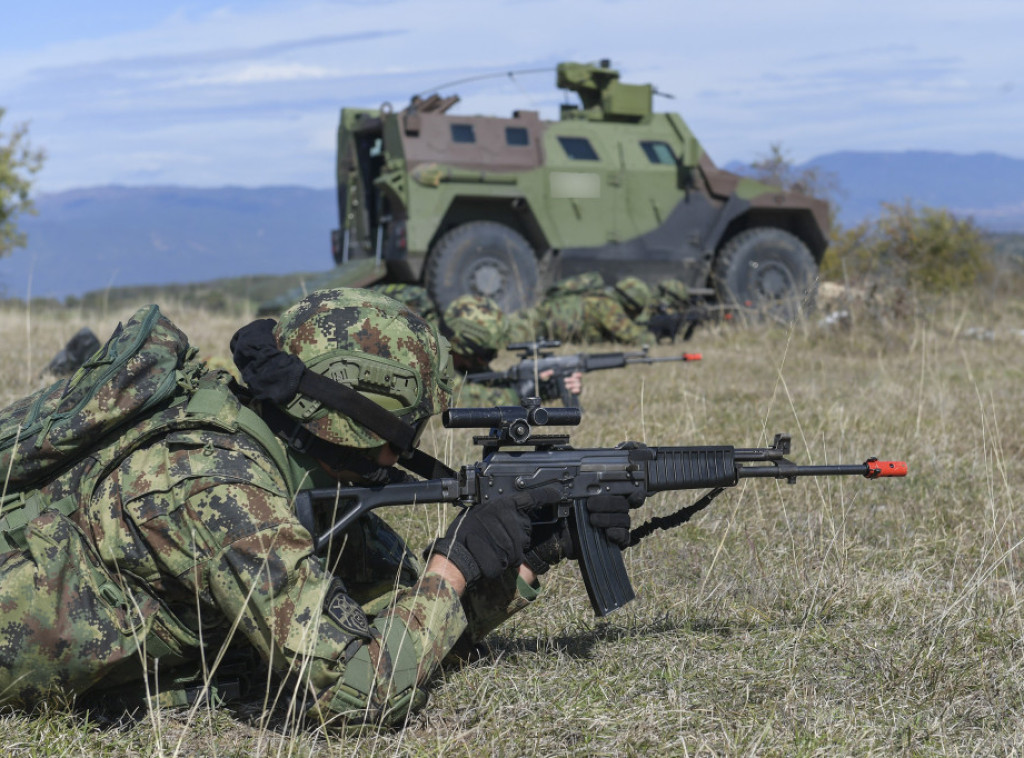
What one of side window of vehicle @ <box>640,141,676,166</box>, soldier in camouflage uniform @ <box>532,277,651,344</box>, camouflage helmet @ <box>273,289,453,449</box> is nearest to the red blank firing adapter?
camouflage helmet @ <box>273,289,453,449</box>

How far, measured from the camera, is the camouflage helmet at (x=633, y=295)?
12.5 meters

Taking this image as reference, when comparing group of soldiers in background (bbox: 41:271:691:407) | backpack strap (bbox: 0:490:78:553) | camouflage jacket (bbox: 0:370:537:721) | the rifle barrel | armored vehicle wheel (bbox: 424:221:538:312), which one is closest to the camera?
camouflage jacket (bbox: 0:370:537:721)

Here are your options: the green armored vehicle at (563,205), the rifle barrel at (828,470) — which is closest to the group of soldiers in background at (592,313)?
the green armored vehicle at (563,205)

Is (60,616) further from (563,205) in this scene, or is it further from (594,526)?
(563,205)

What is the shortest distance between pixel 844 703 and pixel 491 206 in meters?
10.8

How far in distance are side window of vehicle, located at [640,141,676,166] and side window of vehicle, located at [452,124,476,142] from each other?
→ 8.17ft

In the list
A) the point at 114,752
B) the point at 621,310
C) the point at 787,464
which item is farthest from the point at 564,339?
the point at 114,752

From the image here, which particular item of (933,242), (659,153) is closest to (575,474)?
(659,153)

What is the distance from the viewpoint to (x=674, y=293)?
42.8ft

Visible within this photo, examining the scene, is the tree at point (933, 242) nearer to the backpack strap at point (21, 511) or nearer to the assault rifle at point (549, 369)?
the assault rifle at point (549, 369)

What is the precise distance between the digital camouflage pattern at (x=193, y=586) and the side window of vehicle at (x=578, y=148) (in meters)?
11.2

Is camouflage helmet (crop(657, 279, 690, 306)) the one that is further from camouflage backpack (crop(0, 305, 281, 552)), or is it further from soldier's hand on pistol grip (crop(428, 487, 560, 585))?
camouflage backpack (crop(0, 305, 281, 552))

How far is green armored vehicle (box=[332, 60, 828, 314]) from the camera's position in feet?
41.9

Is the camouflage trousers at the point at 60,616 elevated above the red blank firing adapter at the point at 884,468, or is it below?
below
